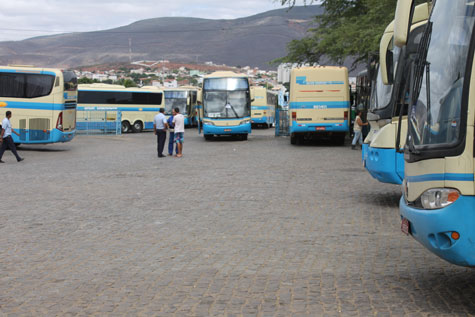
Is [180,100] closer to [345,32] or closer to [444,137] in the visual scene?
[345,32]

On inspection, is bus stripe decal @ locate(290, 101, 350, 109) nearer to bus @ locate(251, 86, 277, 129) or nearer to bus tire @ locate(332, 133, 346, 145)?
bus tire @ locate(332, 133, 346, 145)

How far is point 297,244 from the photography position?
9.09 m

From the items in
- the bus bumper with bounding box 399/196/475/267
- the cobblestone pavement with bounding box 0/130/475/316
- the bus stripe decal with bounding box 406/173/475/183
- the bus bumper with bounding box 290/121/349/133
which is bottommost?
the cobblestone pavement with bounding box 0/130/475/316

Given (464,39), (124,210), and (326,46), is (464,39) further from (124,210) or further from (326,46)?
(326,46)

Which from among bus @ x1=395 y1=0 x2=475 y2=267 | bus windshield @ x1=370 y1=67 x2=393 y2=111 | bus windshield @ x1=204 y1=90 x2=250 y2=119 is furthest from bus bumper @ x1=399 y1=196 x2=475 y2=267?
bus windshield @ x1=204 y1=90 x2=250 y2=119

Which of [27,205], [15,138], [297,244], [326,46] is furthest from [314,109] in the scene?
[297,244]

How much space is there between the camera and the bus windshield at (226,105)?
4059 centimetres

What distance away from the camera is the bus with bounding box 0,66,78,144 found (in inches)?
Result: 1227

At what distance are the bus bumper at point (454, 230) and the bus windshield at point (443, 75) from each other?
52cm

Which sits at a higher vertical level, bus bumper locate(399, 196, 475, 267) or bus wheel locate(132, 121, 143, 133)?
bus bumper locate(399, 196, 475, 267)

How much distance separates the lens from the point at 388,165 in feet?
40.5

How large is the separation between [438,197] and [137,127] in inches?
1990

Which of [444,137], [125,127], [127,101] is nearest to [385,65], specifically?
[444,137]

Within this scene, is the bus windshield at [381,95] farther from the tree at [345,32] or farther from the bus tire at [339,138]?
the bus tire at [339,138]
